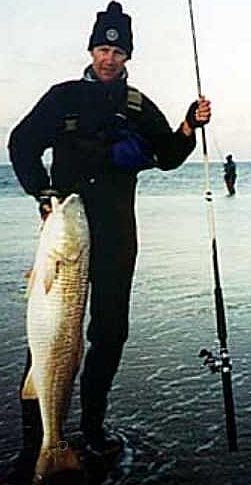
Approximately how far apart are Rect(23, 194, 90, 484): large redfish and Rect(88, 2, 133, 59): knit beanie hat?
1.22 metres

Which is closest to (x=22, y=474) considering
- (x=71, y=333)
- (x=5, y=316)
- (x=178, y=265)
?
(x=71, y=333)

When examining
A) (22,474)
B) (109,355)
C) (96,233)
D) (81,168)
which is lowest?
(22,474)

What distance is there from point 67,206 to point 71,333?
0.62 meters

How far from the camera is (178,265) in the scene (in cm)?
1272

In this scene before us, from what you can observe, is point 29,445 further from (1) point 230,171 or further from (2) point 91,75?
(1) point 230,171

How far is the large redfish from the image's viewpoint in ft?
13.5

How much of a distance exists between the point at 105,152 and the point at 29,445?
61.6 inches

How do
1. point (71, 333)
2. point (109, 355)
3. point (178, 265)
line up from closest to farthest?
point (71, 333) < point (109, 355) < point (178, 265)

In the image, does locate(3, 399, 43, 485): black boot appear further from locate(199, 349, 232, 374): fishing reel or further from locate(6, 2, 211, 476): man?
locate(199, 349, 232, 374): fishing reel

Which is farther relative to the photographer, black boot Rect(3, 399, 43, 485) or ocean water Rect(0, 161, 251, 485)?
ocean water Rect(0, 161, 251, 485)

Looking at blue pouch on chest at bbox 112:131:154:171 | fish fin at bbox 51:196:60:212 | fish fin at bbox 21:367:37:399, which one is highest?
blue pouch on chest at bbox 112:131:154:171

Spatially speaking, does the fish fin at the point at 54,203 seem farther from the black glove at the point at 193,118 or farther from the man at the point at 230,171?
the man at the point at 230,171

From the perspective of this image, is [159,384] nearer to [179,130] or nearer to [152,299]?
[179,130]

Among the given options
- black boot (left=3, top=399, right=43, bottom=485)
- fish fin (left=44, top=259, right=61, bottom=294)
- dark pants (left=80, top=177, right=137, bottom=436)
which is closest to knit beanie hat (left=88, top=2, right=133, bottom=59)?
dark pants (left=80, top=177, right=137, bottom=436)
